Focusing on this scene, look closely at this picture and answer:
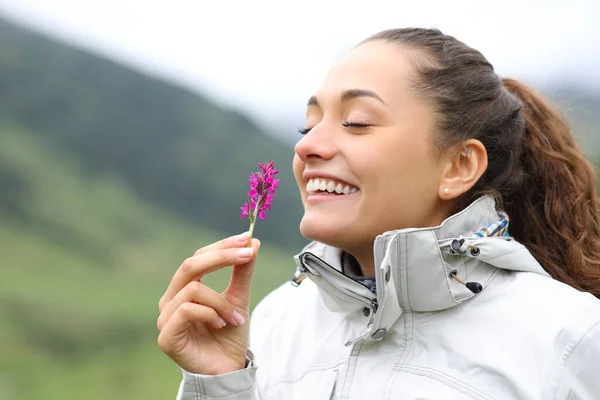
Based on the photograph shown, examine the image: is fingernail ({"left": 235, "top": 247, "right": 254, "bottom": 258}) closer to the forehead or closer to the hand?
the hand

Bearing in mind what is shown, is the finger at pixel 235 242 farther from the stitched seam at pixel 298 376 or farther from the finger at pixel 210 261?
the stitched seam at pixel 298 376

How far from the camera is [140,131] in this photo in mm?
9055

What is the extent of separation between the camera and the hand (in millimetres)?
1924

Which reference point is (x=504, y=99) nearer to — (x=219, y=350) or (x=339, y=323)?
(x=339, y=323)

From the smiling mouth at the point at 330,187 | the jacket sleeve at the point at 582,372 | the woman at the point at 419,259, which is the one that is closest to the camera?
the jacket sleeve at the point at 582,372

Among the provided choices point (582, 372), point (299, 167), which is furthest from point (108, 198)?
point (582, 372)

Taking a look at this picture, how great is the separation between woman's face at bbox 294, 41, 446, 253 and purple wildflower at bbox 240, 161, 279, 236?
0.77 ft

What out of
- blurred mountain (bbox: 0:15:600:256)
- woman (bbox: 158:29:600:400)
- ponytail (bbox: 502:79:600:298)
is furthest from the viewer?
blurred mountain (bbox: 0:15:600:256)

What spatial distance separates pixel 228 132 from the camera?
→ 32.0 feet

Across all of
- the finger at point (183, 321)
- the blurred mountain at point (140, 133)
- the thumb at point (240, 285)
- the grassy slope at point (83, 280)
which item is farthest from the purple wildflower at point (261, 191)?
the blurred mountain at point (140, 133)

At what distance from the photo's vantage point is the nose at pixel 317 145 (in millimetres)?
2127

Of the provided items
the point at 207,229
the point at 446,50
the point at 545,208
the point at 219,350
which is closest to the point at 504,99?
the point at 446,50

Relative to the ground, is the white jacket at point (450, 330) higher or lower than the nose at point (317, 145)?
lower

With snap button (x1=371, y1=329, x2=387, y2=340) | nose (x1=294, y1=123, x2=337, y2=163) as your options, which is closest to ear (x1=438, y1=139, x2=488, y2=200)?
nose (x1=294, y1=123, x2=337, y2=163)
